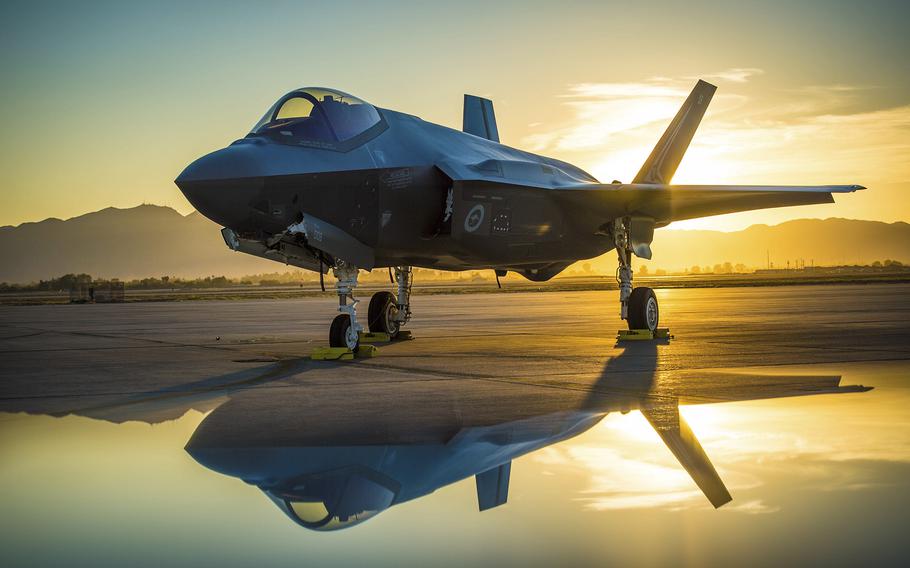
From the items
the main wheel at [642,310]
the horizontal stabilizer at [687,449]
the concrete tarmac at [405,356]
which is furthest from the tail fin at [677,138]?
the horizontal stabilizer at [687,449]

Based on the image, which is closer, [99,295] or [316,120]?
[316,120]

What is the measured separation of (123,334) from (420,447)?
1464 cm

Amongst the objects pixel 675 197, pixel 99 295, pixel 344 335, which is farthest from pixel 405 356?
pixel 99 295

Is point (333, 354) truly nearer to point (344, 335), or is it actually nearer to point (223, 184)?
point (344, 335)

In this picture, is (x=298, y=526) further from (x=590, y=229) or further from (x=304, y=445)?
(x=590, y=229)

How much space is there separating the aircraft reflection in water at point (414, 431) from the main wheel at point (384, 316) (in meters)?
6.73

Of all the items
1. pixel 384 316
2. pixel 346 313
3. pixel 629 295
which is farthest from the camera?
pixel 384 316

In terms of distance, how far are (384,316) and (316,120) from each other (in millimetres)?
5377

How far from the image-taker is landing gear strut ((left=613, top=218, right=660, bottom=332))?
15.4 meters

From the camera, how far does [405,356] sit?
1273 centimetres

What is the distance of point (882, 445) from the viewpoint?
5.49m

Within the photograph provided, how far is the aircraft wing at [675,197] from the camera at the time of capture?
15281 mm

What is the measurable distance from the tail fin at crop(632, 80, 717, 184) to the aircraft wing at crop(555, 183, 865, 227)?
297 centimetres

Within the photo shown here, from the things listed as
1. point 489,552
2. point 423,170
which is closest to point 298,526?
point 489,552
